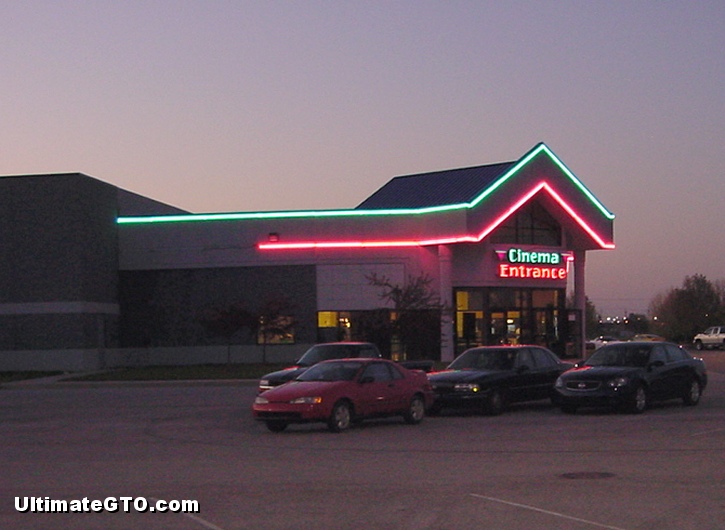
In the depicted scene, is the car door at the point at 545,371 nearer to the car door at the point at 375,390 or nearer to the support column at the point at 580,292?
the car door at the point at 375,390

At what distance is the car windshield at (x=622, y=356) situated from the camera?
25109mm

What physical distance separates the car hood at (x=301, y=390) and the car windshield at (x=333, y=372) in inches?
16.1

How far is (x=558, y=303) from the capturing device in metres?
57.5

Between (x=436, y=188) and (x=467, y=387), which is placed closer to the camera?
(x=467, y=387)

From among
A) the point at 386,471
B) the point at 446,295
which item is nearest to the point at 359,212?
the point at 446,295

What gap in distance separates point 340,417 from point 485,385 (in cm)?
436

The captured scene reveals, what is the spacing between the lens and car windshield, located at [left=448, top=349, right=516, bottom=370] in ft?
83.7

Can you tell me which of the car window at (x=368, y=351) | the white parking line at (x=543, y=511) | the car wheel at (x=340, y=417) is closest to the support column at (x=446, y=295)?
the car window at (x=368, y=351)

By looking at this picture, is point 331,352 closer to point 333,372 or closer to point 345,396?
point 333,372

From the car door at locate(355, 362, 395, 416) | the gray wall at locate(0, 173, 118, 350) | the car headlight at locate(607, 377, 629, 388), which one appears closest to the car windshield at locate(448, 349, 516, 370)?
the car headlight at locate(607, 377, 629, 388)

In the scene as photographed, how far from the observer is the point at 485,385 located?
2409 centimetres

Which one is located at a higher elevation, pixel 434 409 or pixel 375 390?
pixel 375 390

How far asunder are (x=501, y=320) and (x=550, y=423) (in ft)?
108

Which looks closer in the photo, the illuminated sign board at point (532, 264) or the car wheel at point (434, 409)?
the car wheel at point (434, 409)
